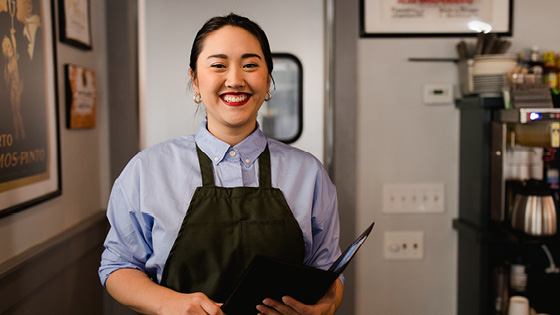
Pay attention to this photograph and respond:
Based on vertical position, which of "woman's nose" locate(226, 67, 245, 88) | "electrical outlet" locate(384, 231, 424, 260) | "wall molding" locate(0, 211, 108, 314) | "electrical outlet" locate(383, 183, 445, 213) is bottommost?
"electrical outlet" locate(384, 231, 424, 260)

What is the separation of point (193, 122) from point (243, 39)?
1.14 metres

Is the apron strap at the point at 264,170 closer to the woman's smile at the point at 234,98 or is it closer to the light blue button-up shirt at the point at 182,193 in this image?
the light blue button-up shirt at the point at 182,193

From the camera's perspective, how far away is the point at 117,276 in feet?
4.39

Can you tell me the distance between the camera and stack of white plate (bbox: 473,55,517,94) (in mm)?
2200

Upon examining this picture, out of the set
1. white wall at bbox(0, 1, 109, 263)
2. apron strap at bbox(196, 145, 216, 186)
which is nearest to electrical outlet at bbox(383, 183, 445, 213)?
apron strap at bbox(196, 145, 216, 186)

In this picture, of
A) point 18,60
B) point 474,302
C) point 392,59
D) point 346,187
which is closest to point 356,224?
point 346,187

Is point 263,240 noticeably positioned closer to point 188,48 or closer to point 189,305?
point 189,305

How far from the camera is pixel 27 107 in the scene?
1.62m

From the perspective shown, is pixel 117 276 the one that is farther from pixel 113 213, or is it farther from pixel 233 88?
pixel 233 88

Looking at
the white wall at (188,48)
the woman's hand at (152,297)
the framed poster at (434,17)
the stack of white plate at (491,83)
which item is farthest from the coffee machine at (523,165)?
the woman's hand at (152,297)

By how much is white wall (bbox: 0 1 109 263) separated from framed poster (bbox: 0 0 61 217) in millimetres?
70

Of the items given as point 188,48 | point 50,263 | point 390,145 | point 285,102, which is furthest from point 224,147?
point 390,145

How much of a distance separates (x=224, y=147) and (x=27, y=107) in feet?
2.36

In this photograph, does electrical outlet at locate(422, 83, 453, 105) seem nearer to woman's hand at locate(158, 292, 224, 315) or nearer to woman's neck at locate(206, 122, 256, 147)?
woman's neck at locate(206, 122, 256, 147)
